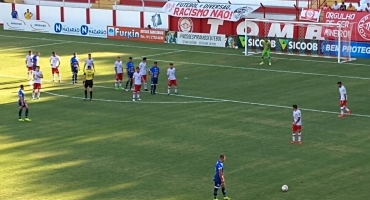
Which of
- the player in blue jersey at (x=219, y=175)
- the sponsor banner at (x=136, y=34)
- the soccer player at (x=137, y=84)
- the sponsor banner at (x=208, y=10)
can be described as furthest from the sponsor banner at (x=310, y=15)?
the player in blue jersey at (x=219, y=175)

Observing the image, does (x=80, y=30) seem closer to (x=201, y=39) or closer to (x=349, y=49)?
(x=201, y=39)

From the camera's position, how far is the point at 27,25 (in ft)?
262

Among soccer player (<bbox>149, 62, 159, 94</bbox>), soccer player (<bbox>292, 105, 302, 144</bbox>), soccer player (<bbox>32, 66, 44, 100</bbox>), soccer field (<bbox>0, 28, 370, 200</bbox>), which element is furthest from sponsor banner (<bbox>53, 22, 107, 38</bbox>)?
soccer player (<bbox>292, 105, 302, 144</bbox>)

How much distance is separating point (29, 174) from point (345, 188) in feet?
37.4

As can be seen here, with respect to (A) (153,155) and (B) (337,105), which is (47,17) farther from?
(A) (153,155)

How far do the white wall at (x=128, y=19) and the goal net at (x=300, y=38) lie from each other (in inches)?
474

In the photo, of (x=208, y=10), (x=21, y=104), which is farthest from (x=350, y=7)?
(x=21, y=104)

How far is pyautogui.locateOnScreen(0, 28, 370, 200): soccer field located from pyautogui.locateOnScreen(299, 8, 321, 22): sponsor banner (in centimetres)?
771

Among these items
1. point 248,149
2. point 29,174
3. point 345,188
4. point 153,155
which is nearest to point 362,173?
point 345,188

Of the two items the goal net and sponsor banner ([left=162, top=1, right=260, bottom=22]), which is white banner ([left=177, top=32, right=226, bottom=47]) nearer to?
the goal net

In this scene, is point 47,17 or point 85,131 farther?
point 47,17

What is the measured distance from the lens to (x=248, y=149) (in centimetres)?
3484

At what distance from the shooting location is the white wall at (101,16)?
2990 inches

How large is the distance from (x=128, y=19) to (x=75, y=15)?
5.76 metres
